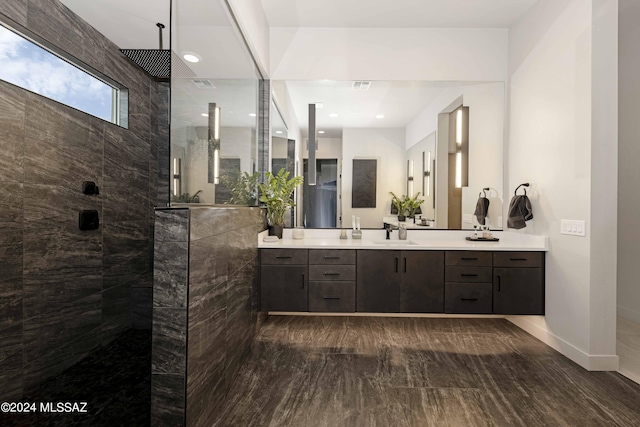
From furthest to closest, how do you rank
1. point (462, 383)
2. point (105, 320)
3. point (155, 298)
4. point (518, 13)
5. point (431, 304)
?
1. point (518, 13)
2. point (431, 304)
3. point (105, 320)
4. point (462, 383)
5. point (155, 298)

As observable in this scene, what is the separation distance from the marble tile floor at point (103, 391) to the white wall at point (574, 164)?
303 centimetres

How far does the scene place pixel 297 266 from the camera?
3006 millimetres

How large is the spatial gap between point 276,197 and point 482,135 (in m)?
2.25

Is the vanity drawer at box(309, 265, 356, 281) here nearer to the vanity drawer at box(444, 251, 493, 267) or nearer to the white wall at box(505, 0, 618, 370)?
the vanity drawer at box(444, 251, 493, 267)

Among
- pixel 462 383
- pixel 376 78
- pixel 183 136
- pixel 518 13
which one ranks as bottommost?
pixel 462 383

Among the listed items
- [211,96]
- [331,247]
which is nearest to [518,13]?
[331,247]

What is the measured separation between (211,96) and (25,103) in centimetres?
103

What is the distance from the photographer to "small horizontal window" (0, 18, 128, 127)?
1785 mm

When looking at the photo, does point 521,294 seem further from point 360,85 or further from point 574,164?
point 360,85

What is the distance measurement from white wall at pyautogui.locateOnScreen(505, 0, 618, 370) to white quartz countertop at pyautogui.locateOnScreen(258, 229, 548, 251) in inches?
7.2

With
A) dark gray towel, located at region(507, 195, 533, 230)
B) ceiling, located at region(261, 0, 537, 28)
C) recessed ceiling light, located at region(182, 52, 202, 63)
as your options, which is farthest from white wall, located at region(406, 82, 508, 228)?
recessed ceiling light, located at region(182, 52, 202, 63)

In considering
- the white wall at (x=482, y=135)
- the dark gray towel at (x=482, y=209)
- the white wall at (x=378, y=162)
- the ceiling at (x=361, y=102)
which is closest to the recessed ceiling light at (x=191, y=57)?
the ceiling at (x=361, y=102)

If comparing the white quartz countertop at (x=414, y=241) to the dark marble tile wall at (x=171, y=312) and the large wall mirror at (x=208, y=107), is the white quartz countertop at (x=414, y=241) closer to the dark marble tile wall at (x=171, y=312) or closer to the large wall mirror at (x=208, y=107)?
the large wall mirror at (x=208, y=107)

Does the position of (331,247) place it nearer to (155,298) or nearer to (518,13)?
(155,298)
